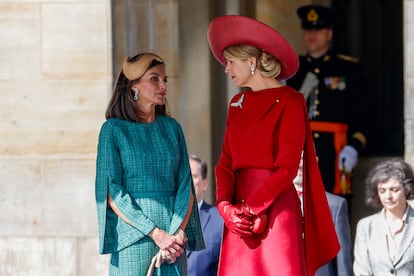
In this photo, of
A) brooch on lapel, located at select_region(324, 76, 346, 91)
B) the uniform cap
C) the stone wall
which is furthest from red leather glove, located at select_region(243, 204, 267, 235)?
the uniform cap

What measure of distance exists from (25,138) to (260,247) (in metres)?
2.49

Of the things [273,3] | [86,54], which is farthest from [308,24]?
[86,54]

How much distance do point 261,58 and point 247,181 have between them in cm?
61

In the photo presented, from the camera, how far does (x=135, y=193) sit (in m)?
6.95

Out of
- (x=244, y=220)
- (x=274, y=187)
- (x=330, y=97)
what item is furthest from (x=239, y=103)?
(x=330, y=97)

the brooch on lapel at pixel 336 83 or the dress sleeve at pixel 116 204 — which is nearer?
the dress sleeve at pixel 116 204

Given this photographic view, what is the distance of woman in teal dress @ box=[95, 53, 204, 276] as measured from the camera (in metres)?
6.90

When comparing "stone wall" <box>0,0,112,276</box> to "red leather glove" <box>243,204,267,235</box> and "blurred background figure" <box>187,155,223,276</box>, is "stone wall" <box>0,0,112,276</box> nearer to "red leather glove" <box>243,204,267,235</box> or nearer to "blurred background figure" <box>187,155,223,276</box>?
"blurred background figure" <box>187,155,223,276</box>

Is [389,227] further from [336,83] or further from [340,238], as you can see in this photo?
[336,83]

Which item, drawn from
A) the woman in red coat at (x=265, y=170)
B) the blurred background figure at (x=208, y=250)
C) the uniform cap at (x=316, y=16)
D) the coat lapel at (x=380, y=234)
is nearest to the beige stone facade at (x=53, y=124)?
the blurred background figure at (x=208, y=250)

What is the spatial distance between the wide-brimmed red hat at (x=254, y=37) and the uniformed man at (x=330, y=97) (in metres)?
2.23

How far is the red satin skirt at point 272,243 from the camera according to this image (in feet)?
22.3

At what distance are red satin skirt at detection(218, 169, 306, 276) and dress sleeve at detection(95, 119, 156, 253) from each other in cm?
45

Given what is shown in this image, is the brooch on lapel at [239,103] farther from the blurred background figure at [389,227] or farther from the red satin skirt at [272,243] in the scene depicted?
the blurred background figure at [389,227]
